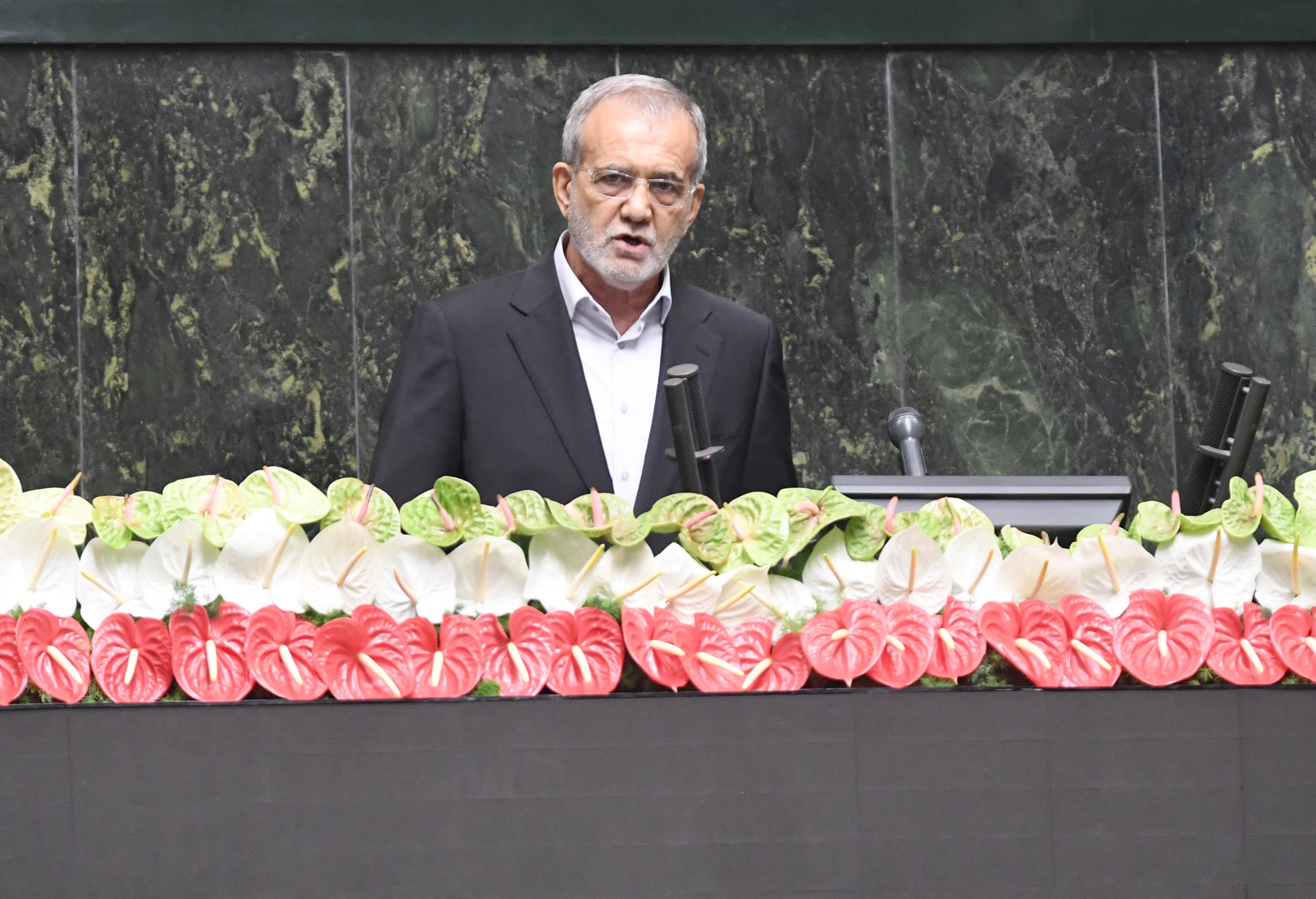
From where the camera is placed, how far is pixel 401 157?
385 centimetres

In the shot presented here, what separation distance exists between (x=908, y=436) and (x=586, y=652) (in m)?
0.88

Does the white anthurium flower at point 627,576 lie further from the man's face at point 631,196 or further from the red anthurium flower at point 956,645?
the man's face at point 631,196

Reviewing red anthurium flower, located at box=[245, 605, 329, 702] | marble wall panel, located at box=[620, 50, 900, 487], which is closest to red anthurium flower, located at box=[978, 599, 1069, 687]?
red anthurium flower, located at box=[245, 605, 329, 702]

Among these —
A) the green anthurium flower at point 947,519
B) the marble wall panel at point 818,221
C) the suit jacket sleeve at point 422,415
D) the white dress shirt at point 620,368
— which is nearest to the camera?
the green anthurium flower at point 947,519

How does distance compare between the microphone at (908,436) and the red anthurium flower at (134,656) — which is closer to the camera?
the red anthurium flower at (134,656)

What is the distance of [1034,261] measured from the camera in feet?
13.0

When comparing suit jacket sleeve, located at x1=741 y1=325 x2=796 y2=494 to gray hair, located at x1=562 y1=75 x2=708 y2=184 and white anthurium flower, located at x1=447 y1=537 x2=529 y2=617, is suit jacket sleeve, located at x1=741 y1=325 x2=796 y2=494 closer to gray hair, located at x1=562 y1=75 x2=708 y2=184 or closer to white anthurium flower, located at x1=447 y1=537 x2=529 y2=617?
gray hair, located at x1=562 y1=75 x2=708 y2=184

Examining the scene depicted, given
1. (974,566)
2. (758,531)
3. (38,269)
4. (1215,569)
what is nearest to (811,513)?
(758,531)

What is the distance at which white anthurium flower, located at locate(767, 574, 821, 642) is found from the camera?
1313mm

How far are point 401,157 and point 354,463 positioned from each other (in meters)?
0.77

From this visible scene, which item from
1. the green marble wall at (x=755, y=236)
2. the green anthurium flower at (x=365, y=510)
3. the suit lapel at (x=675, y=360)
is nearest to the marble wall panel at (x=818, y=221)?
the green marble wall at (x=755, y=236)

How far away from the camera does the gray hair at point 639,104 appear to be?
2316 millimetres

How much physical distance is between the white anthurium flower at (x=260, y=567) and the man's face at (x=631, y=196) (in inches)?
45.1

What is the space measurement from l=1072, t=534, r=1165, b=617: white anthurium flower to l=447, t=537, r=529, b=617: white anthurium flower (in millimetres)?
483
